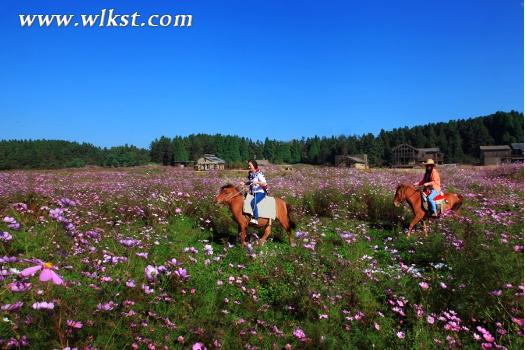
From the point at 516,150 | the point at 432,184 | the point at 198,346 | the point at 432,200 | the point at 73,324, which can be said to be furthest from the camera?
the point at 516,150

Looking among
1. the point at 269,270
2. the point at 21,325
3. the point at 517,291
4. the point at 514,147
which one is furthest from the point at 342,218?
the point at 514,147

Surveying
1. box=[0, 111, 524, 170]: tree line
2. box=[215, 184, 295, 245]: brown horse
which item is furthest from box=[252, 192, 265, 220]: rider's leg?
box=[0, 111, 524, 170]: tree line

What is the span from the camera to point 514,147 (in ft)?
270

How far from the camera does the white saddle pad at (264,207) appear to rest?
8734 mm

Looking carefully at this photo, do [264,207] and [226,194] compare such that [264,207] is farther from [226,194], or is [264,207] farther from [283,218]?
[226,194]

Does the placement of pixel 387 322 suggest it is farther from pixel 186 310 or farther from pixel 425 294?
pixel 186 310

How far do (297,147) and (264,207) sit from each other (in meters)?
139

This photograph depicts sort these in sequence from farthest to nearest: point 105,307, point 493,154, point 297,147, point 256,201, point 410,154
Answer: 1. point 297,147
2. point 410,154
3. point 493,154
4. point 256,201
5. point 105,307

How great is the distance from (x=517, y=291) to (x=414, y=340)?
5.88 feet

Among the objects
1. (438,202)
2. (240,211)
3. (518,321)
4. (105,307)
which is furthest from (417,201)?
(105,307)

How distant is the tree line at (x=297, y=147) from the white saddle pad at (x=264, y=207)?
75.9m

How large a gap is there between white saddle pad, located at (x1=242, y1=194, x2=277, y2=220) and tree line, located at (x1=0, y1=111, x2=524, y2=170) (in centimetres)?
7588

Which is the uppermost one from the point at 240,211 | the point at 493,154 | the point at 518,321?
the point at 493,154

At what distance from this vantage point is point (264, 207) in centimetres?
883
